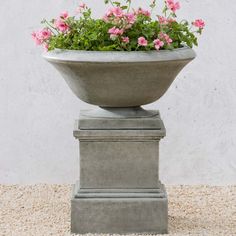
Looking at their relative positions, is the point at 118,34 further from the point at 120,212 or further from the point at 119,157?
the point at 120,212

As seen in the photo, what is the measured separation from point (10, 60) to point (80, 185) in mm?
1800

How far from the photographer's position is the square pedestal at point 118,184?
15.7 feet

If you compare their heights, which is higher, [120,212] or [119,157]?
[119,157]

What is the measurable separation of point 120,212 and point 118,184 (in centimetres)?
18

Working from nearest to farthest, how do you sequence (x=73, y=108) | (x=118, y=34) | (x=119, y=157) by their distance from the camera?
1. (x=118, y=34)
2. (x=119, y=157)
3. (x=73, y=108)

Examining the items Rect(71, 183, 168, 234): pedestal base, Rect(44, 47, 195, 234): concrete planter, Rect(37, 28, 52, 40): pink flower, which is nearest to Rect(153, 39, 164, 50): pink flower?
Rect(44, 47, 195, 234): concrete planter

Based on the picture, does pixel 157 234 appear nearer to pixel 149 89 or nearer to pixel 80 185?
pixel 80 185

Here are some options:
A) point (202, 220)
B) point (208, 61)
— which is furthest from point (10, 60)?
point (202, 220)

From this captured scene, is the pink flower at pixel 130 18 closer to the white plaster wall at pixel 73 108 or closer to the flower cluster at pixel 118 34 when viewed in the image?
the flower cluster at pixel 118 34

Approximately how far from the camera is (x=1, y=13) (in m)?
6.24

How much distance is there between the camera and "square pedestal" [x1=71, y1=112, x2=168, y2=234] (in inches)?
189

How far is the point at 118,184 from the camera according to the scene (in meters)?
4.86

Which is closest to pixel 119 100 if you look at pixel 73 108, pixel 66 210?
pixel 66 210

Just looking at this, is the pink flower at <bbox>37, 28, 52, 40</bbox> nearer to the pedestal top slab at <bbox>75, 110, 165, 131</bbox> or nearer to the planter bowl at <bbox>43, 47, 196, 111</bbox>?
the planter bowl at <bbox>43, 47, 196, 111</bbox>
